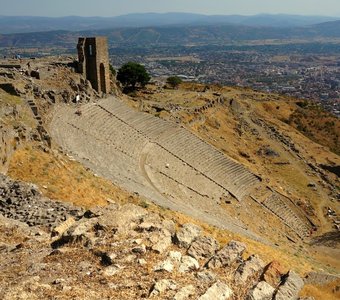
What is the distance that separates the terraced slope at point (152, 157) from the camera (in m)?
34.9

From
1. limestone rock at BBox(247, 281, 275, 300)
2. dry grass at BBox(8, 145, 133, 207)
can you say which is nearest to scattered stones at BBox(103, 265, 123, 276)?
limestone rock at BBox(247, 281, 275, 300)

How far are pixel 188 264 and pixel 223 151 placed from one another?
3708 cm

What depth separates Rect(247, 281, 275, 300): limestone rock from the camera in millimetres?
12875

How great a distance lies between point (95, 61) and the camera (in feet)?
169

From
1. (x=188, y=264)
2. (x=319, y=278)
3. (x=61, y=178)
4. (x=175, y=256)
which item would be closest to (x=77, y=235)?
(x=175, y=256)

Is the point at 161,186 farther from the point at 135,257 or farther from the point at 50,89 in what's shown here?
the point at 135,257

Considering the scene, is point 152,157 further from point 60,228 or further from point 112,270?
point 112,270

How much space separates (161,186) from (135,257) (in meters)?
23.5

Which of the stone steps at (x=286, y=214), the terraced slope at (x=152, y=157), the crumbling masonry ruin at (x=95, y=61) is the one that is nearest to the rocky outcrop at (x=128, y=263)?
the terraced slope at (x=152, y=157)

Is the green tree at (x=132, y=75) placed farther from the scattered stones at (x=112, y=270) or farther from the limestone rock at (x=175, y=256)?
the scattered stones at (x=112, y=270)

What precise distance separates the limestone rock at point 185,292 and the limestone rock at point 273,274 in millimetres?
3010

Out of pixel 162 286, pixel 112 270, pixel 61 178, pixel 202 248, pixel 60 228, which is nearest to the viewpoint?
pixel 162 286

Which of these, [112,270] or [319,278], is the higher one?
[112,270]

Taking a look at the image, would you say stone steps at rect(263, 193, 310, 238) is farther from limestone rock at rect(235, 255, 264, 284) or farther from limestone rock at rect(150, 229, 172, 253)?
limestone rock at rect(150, 229, 172, 253)
